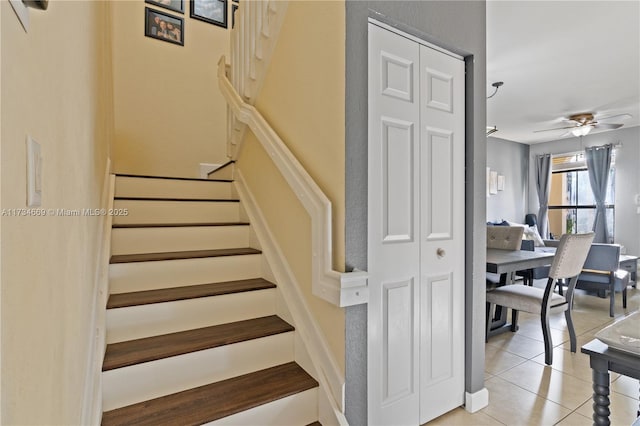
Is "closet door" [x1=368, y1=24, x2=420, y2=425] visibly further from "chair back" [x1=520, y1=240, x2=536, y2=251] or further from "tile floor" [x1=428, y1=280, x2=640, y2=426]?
"chair back" [x1=520, y1=240, x2=536, y2=251]

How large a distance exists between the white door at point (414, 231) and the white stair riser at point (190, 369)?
Result: 19.9 inches

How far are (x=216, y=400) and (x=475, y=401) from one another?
1490mm

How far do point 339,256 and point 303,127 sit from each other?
2.39 ft

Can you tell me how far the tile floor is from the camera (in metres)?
1.91

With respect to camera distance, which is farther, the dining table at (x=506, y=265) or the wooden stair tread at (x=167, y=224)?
the dining table at (x=506, y=265)

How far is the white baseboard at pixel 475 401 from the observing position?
77.3 inches

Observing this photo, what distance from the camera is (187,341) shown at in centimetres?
160

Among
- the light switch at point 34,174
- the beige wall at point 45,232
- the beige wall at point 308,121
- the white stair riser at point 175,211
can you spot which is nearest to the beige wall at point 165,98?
the white stair riser at point 175,211

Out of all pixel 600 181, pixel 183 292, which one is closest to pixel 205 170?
pixel 183 292

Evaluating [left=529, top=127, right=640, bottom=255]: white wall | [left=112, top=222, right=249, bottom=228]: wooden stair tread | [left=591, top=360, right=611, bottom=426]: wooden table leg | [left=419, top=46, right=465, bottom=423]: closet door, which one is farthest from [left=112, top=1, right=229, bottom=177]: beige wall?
[left=529, top=127, right=640, bottom=255]: white wall

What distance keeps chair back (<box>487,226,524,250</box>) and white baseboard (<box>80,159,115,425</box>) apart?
12.4 ft

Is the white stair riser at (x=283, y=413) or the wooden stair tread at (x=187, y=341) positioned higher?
the wooden stair tread at (x=187, y=341)

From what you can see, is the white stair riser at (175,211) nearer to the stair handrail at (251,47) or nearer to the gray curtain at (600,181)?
the stair handrail at (251,47)

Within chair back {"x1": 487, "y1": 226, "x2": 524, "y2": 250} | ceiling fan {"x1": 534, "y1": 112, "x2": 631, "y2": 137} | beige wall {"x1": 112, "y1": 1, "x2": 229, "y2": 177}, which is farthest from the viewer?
ceiling fan {"x1": 534, "y1": 112, "x2": 631, "y2": 137}
